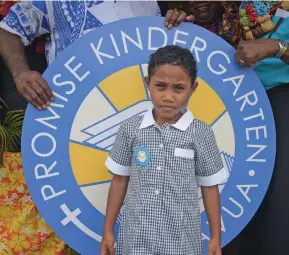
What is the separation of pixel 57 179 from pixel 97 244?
29 centimetres

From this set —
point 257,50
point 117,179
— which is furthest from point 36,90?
point 257,50

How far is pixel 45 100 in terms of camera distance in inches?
78.0

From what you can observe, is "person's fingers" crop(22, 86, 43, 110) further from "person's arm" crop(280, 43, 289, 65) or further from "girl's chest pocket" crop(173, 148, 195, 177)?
"person's arm" crop(280, 43, 289, 65)

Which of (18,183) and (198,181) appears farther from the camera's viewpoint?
(18,183)

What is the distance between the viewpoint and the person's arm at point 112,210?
175cm

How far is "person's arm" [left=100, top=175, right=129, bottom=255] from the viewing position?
1747 mm

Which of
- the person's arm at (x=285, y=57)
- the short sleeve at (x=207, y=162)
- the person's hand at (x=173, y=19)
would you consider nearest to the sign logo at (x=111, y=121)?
the person's hand at (x=173, y=19)

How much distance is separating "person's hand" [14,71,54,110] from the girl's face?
50 cm

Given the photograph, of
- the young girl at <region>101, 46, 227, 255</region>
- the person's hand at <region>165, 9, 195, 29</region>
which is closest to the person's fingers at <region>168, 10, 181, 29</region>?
the person's hand at <region>165, 9, 195, 29</region>

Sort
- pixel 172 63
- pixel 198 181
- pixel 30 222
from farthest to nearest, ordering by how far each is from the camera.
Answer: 1. pixel 30 222
2. pixel 198 181
3. pixel 172 63

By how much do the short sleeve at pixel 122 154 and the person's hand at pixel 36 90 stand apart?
392mm

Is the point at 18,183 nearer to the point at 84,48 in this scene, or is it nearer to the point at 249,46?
the point at 84,48

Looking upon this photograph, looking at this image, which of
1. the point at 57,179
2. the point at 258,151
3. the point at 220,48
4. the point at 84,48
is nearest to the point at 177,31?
the point at 220,48

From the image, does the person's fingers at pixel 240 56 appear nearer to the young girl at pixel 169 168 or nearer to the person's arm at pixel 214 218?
the young girl at pixel 169 168
